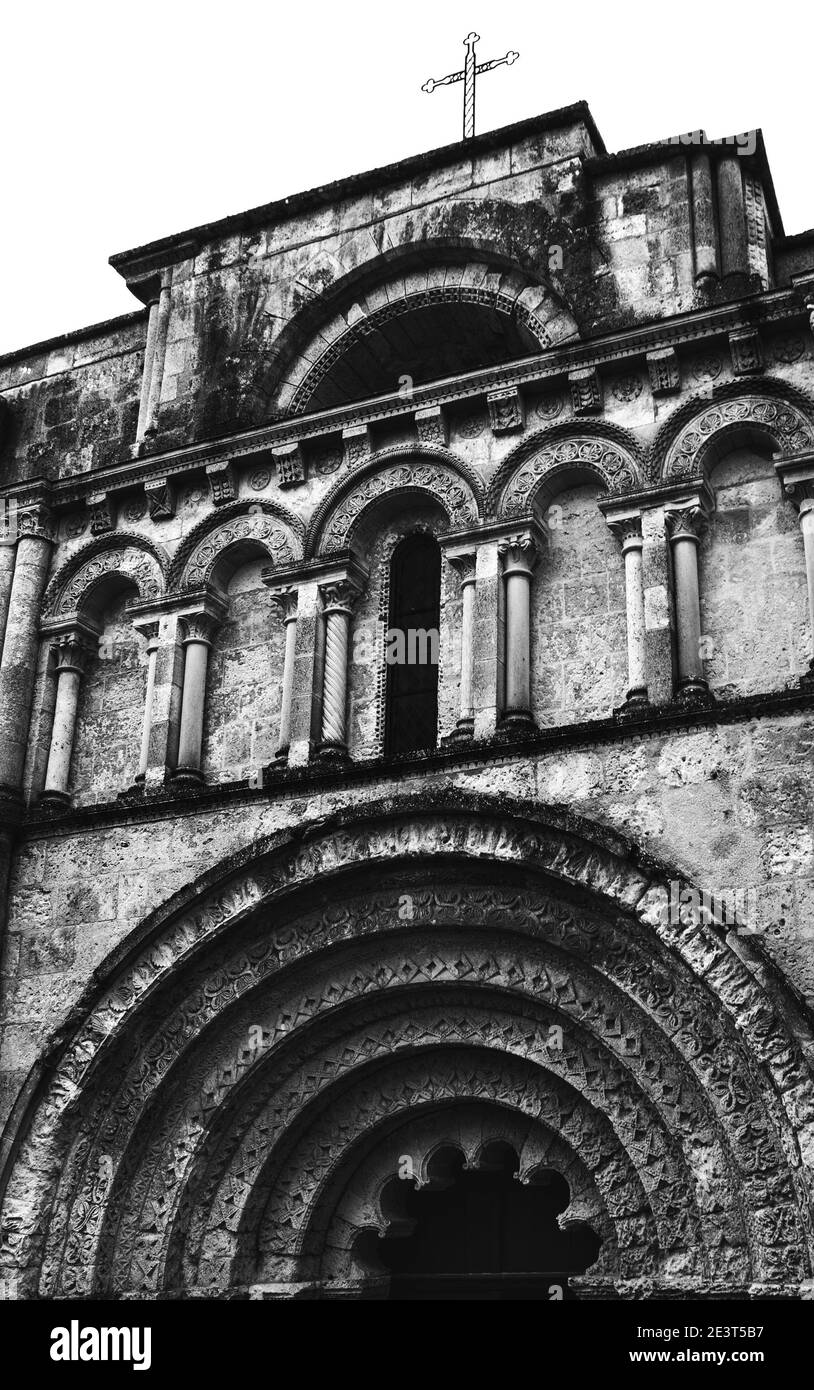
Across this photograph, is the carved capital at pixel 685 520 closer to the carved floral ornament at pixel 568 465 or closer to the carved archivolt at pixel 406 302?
the carved floral ornament at pixel 568 465

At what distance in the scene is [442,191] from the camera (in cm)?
1295

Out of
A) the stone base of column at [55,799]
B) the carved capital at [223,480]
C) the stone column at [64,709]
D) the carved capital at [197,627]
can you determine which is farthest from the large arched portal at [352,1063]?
the carved capital at [223,480]

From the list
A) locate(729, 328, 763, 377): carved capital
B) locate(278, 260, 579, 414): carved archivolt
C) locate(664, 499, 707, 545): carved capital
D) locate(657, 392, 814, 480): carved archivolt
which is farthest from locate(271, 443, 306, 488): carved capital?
locate(729, 328, 763, 377): carved capital

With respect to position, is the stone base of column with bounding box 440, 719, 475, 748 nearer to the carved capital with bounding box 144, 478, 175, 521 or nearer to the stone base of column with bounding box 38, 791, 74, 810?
the stone base of column with bounding box 38, 791, 74, 810

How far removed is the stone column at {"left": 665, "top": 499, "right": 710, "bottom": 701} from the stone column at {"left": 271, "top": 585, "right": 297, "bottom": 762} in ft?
9.10

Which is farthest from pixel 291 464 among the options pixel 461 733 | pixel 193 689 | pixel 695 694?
pixel 695 694

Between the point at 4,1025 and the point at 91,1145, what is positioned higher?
the point at 4,1025

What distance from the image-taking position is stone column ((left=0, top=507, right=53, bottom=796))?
40.0 feet

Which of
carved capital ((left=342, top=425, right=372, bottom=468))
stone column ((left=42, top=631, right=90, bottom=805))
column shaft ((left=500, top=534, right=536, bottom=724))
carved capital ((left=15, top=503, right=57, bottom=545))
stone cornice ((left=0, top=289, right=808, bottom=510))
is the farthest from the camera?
carved capital ((left=15, top=503, right=57, bottom=545))

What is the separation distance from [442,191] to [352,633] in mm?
3748

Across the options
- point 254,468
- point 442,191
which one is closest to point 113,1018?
point 254,468
